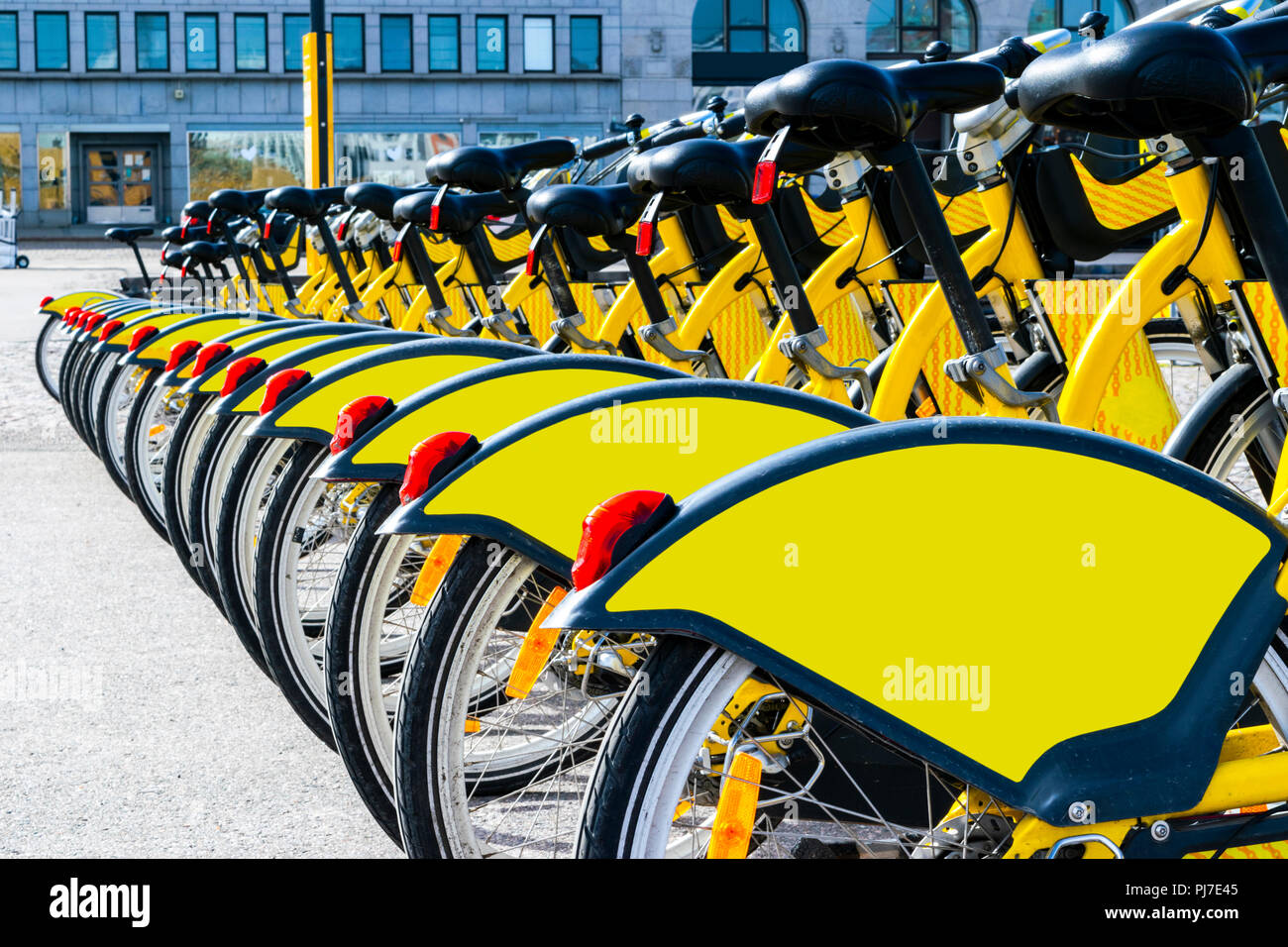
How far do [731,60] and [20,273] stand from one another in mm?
19045

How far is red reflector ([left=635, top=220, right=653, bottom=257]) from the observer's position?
3.55 meters

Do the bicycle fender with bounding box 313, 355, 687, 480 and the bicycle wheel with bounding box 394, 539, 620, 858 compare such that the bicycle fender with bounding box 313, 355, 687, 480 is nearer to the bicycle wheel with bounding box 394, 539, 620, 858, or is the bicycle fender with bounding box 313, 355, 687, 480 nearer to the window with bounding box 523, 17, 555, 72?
the bicycle wheel with bounding box 394, 539, 620, 858

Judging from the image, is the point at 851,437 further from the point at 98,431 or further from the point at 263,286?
the point at 263,286

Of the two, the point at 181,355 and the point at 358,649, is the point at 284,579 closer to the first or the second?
the point at 358,649

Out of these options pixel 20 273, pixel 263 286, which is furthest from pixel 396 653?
pixel 20 273

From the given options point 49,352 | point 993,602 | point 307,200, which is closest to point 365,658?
point 993,602

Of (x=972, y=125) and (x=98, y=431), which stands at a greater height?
(x=972, y=125)

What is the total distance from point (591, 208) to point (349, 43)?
36.4 metres

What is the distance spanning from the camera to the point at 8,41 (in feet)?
127

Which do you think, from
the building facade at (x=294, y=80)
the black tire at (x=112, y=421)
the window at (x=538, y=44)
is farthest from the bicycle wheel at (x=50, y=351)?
the window at (x=538, y=44)

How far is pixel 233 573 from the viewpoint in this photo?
353 centimetres

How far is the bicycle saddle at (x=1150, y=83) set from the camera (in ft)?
5.89

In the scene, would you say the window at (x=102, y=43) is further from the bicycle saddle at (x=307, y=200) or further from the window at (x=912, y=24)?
the bicycle saddle at (x=307, y=200)
